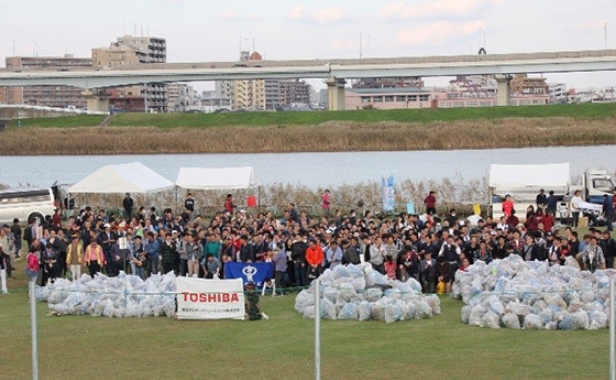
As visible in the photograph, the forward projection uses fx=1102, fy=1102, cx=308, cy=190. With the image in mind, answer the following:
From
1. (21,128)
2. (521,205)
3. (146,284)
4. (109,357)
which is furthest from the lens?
(21,128)

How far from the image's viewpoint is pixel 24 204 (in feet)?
126

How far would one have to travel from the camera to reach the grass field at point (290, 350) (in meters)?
15.8

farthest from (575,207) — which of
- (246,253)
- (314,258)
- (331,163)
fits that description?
(331,163)

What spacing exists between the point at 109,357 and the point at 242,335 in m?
2.47

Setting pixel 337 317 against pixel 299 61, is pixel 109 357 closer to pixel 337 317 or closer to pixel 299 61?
pixel 337 317

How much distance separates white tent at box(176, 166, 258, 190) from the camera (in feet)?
127

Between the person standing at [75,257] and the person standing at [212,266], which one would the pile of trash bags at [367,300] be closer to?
the person standing at [212,266]

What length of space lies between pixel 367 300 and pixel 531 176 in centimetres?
1854

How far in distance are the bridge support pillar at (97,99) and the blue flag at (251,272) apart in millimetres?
102999

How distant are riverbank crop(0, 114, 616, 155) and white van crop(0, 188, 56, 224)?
163 ft

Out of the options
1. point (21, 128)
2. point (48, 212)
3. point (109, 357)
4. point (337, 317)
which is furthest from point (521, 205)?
point (21, 128)

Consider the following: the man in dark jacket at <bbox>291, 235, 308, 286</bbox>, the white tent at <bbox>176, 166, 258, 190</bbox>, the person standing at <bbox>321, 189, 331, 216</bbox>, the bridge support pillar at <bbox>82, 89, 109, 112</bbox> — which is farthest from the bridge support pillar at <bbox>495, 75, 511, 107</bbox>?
the man in dark jacket at <bbox>291, 235, 308, 286</bbox>

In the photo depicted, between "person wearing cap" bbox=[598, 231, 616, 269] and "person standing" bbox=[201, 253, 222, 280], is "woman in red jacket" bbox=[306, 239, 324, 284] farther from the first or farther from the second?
"person wearing cap" bbox=[598, 231, 616, 269]

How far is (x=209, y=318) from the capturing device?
789 inches
